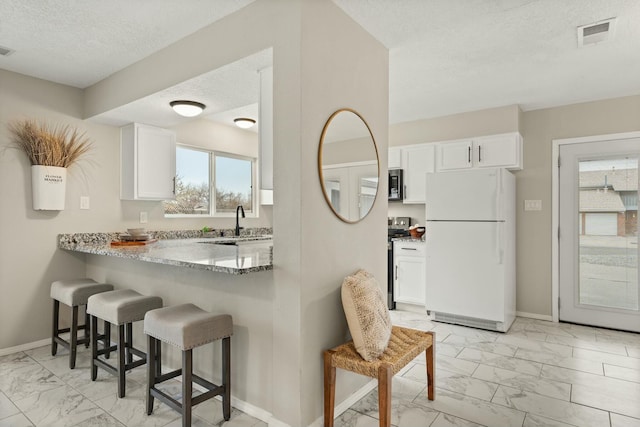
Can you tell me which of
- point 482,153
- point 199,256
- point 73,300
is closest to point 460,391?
point 199,256

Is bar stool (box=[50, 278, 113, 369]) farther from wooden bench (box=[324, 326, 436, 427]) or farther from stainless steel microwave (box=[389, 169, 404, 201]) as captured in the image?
stainless steel microwave (box=[389, 169, 404, 201])

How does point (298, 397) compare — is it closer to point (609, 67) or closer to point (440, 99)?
point (440, 99)

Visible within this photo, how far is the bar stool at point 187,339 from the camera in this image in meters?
1.92

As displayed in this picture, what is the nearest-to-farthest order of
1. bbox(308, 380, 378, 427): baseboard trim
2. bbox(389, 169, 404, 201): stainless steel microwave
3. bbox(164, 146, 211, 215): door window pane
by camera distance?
bbox(308, 380, 378, 427): baseboard trim → bbox(164, 146, 211, 215): door window pane → bbox(389, 169, 404, 201): stainless steel microwave

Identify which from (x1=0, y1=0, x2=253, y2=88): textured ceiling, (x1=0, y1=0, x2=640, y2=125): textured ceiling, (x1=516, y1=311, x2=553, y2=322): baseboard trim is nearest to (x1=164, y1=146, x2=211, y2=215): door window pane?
(x1=0, y1=0, x2=640, y2=125): textured ceiling

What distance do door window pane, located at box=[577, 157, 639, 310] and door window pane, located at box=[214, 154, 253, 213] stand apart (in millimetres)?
4045

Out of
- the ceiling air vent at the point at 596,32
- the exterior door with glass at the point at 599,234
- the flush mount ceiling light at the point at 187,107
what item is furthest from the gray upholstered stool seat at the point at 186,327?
the exterior door with glass at the point at 599,234

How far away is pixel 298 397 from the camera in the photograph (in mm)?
1920

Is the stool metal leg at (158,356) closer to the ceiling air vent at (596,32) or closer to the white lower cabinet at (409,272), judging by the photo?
the white lower cabinet at (409,272)

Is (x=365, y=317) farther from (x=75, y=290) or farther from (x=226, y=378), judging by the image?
(x=75, y=290)

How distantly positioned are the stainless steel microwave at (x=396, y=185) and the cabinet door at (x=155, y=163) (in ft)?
8.54

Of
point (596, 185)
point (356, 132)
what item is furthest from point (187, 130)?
point (596, 185)

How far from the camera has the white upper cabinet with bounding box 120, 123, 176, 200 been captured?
11.7ft

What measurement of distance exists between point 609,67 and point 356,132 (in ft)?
7.84
